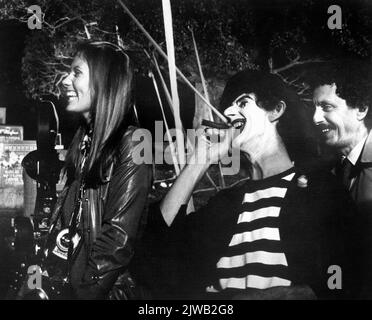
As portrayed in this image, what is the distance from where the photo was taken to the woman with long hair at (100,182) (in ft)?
10.2

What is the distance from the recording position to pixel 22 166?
3.57 metres

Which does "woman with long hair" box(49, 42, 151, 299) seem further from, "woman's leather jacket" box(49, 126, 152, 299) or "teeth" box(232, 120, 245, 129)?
"teeth" box(232, 120, 245, 129)

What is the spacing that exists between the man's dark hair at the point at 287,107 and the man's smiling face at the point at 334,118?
3.4 inches

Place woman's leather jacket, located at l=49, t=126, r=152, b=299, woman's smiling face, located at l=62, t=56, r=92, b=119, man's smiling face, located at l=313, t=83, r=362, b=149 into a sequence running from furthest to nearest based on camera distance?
1. man's smiling face, located at l=313, t=83, r=362, b=149
2. woman's smiling face, located at l=62, t=56, r=92, b=119
3. woman's leather jacket, located at l=49, t=126, r=152, b=299

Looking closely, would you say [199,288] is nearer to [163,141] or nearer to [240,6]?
[163,141]

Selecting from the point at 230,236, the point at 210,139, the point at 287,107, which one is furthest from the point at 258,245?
the point at 287,107

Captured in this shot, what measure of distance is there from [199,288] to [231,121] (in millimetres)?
1072

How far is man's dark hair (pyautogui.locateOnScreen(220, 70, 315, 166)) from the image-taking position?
351 cm

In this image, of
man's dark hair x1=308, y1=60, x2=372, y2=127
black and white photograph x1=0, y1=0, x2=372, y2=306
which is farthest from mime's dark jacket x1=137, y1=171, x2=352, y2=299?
man's dark hair x1=308, y1=60, x2=372, y2=127

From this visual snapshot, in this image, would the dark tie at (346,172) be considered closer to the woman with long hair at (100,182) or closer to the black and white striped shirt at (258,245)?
the black and white striped shirt at (258,245)

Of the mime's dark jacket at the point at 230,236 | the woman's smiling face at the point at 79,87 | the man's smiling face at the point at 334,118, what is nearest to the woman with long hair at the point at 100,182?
the woman's smiling face at the point at 79,87

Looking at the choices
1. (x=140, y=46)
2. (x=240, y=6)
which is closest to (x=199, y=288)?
(x=140, y=46)

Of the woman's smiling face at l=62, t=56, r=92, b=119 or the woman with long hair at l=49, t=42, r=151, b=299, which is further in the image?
the woman's smiling face at l=62, t=56, r=92, b=119

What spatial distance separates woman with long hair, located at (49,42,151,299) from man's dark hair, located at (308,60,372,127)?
3.99ft
